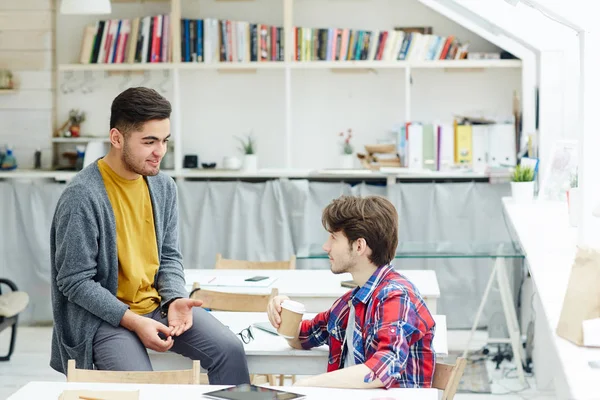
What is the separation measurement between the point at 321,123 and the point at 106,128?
1694 mm

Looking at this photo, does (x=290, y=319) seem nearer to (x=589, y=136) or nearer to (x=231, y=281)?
(x=589, y=136)

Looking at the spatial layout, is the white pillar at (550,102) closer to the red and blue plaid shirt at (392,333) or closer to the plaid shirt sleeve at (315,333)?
the plaid shirt sleeve at (315,333)

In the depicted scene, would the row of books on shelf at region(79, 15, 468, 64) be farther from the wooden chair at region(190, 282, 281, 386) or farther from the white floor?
the wooden chair at region(190, 282, 281, 386)

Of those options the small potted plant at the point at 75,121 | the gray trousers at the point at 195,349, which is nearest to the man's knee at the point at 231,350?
the gray trousers at the point at 195,349

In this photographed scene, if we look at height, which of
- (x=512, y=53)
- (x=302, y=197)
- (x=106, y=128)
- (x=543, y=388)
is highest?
(x=512, y=53)

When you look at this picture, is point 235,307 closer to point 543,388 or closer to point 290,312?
point 290,312

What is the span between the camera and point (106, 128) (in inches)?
291

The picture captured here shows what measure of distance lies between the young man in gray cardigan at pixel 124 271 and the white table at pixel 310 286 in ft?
3.39

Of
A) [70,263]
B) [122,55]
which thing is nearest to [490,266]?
[122,55]

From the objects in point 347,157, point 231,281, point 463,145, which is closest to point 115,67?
point 347,157

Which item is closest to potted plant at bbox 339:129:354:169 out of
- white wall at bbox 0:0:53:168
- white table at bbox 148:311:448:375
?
white wall at bbox 0:0:53:168

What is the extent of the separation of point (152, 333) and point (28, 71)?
4.79m

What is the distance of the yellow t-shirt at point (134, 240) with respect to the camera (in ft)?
10.4

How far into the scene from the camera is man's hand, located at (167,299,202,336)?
10.4ft
